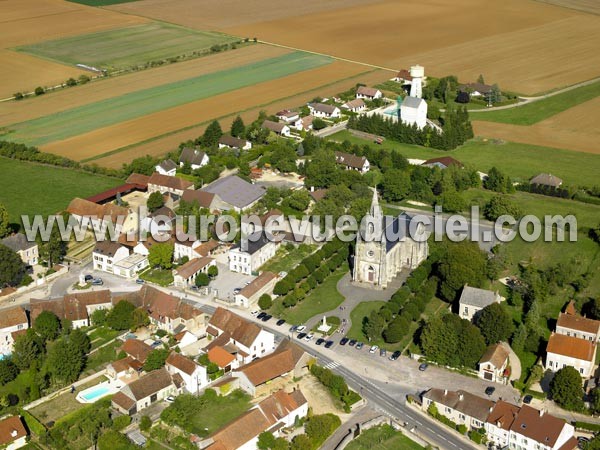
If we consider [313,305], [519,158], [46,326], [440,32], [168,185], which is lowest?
[313,305]

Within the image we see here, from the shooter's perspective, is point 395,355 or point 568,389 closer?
point 568,389

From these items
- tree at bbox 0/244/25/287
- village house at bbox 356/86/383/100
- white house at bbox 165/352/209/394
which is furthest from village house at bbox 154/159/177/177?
white house at bbox 165/352/209/394

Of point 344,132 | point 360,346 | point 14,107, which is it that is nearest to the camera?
point 360,346

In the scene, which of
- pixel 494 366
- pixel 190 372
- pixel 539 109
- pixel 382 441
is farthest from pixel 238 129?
pixel 382 441

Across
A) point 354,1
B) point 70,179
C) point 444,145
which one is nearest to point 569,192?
point 444,145

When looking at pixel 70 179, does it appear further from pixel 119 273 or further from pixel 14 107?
pixel 14 107

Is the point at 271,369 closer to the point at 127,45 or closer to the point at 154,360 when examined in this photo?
the point at 154,360

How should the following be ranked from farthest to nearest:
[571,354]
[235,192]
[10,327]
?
[235,192] → [10,327] → [571,354]

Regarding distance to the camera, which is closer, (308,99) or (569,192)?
(569,192)
